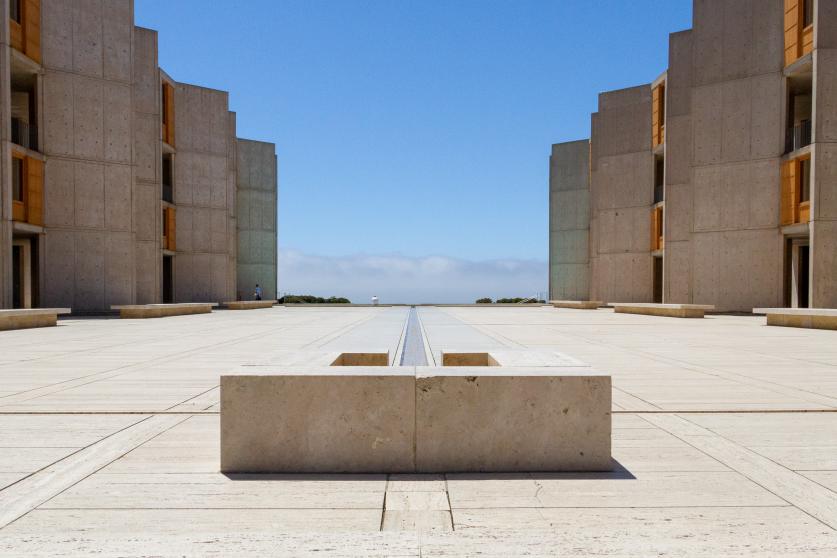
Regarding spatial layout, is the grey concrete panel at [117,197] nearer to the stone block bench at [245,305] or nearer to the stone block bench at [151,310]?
the stone block bench at [151,310]

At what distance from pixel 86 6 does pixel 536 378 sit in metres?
28.3

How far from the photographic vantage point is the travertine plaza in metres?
2.89

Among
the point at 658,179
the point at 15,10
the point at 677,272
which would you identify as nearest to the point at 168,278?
the point at 15,10

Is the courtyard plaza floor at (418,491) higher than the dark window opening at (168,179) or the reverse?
the reverse

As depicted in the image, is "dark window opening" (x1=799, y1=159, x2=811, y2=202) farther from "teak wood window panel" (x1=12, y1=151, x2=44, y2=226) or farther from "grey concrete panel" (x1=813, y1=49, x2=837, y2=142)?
"teak wood window panel" (x1=12, y1=151, x2=44, y2=226)

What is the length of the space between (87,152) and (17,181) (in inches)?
114

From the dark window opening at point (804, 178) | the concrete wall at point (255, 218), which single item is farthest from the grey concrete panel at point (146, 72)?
the dark window opening at point (804, 178)

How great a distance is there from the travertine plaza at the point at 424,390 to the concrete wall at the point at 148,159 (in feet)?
1.15

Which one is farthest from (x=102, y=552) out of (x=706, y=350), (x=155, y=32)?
(x=155, y=32)

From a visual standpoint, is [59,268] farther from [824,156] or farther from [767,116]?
[824,156]

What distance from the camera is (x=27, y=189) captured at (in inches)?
864

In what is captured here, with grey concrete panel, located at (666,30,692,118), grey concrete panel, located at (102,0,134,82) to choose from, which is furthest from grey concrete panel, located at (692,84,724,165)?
grey concrete panel, located at (102,0,134,82)

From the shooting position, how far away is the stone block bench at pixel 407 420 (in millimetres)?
3604

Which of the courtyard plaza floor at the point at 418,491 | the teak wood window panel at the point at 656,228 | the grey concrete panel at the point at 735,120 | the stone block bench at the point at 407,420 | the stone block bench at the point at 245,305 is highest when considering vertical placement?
the grey concrete panel at the point at 735,120
